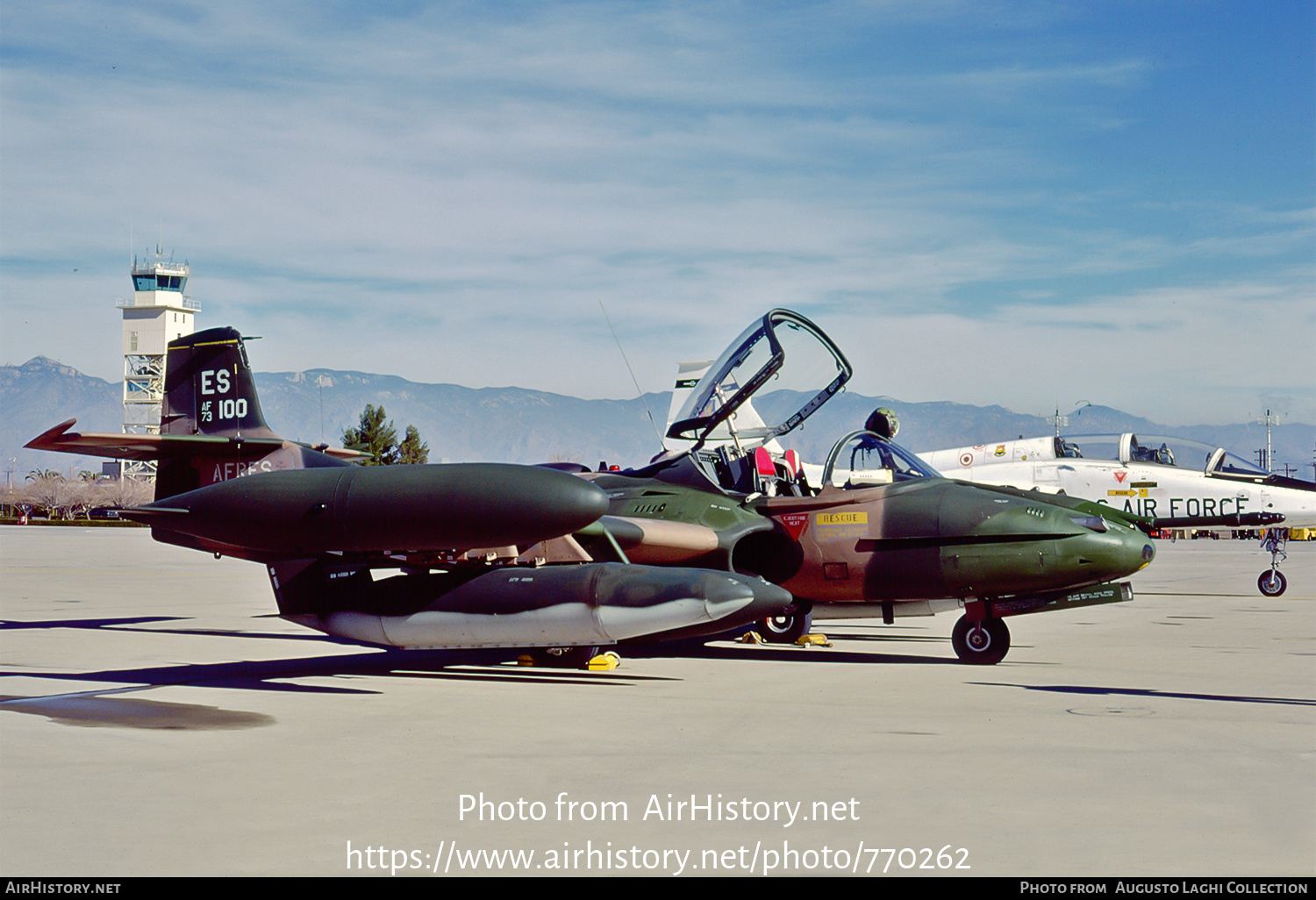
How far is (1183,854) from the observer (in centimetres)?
451

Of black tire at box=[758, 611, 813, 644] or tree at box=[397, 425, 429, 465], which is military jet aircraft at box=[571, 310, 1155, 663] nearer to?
black tire at box=[758, 611, 813, 644]

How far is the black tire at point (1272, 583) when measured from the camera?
70.0 feet

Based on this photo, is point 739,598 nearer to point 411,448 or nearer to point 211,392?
point 211,392

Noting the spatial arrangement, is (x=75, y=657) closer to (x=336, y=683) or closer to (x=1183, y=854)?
(x=336, y=683)

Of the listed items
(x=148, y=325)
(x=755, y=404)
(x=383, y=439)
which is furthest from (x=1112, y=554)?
(x=148, y=325)

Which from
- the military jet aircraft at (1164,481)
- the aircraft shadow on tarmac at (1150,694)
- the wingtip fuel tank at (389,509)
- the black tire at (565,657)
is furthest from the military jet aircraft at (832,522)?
the military jet aircraft at (1164,481)

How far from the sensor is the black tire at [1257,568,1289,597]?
21.3m

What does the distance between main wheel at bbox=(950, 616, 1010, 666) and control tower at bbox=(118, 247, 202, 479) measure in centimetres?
12344

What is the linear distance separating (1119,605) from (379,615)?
13.4m

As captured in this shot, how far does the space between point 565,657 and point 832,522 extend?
9.56 ft

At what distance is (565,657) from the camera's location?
10.8 metres
